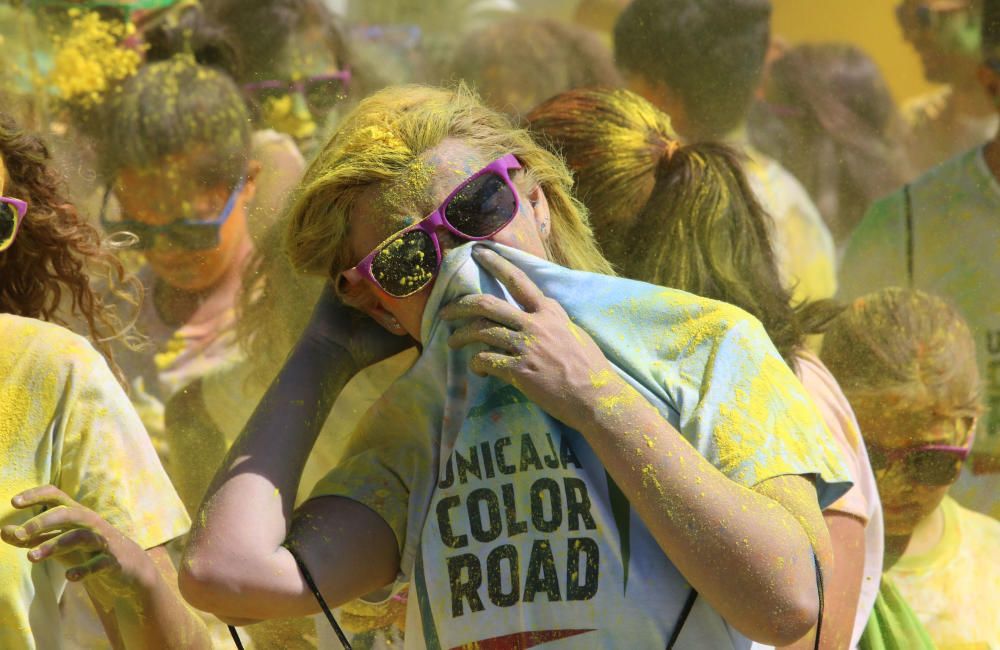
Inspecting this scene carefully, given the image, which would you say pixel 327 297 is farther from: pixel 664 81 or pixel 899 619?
pixel 664 81

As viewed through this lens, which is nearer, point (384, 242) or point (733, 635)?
point (733, 635)

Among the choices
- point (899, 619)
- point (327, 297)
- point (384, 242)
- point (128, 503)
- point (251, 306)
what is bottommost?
point (899, 619)

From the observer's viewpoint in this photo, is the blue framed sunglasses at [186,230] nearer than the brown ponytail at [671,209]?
No

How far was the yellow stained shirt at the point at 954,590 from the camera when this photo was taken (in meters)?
2.53

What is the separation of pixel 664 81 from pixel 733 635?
2452 mm

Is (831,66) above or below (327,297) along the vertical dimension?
below

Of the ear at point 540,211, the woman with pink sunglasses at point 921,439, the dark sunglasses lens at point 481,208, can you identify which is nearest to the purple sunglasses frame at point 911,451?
the woman with pink sunglasses at point 921,439

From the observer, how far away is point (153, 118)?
312 centimetres

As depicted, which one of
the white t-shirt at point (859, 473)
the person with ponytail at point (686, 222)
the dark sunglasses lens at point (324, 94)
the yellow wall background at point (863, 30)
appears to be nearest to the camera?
the white t-shirt at point (859, 473)

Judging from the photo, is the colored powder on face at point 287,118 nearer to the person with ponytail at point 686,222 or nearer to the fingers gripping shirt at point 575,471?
the person with ponytail at point 686,222

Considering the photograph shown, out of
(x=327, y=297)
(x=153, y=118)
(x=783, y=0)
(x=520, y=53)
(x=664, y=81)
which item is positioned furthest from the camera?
(x=783, y=0)

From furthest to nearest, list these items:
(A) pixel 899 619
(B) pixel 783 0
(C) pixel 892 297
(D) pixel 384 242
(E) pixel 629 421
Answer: (B) pixel 783 0 < (C) pixel 892 297 < (A) pixel 899 619 < (D) pixel 384 242 < (E) pixel 629 421

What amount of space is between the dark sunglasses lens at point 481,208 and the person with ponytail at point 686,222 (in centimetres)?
52

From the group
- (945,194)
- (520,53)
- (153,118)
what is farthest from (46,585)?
(520,53)
